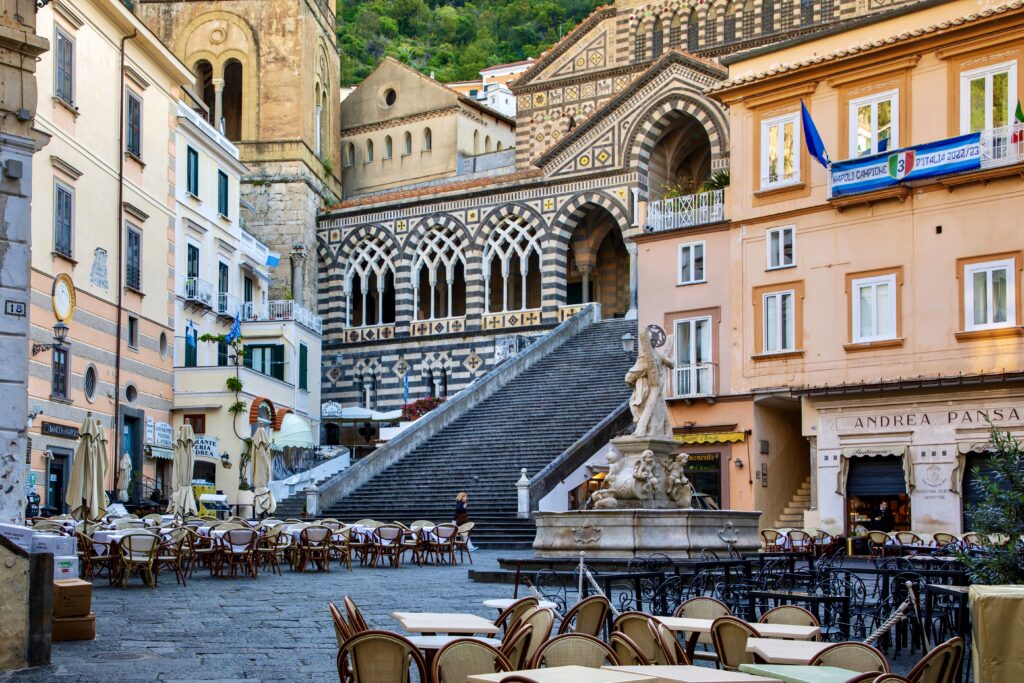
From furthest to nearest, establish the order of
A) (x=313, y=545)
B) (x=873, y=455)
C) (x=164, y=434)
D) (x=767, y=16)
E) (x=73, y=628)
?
(x=767, y=16)
(x=164, y=434)
(x=873, y=455)
(x=313, y=545)
(x=73, y=628)

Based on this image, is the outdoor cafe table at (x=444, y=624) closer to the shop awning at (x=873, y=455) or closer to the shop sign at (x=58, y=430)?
the shop awning at (x=873, y=455)

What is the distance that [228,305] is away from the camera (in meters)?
39.3

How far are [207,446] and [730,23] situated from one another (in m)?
A: 21.6

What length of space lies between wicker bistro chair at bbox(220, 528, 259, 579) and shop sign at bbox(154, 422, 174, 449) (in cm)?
1444

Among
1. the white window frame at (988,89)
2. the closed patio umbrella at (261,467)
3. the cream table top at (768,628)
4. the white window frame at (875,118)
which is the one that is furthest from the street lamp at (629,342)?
the cream table top at (768,628)

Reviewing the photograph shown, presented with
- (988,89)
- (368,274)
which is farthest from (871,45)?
(368,274)

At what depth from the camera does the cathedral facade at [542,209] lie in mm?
41781

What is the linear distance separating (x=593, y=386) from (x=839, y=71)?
33.9ft

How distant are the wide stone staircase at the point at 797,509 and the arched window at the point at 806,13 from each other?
17865 millimetres

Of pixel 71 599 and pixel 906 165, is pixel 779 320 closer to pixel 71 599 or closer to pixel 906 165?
pixel 906 165

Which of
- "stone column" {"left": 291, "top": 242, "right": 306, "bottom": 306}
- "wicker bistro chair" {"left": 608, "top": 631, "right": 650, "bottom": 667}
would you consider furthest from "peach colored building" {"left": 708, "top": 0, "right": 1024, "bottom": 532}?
"stone column" {"left": 291, "top": 242, "right": 306, "bottom": 306}

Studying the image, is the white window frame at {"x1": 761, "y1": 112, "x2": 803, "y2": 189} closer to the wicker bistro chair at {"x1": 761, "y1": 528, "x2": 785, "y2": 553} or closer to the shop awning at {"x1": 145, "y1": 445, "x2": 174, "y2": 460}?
the wicker bistro chair at {"x1": 761, "y1": 528, "x2": 785, "y2": 553}

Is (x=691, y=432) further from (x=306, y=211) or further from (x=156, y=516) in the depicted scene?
(x=306, y=211)

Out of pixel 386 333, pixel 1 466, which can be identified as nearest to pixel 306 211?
pixel 386 333
